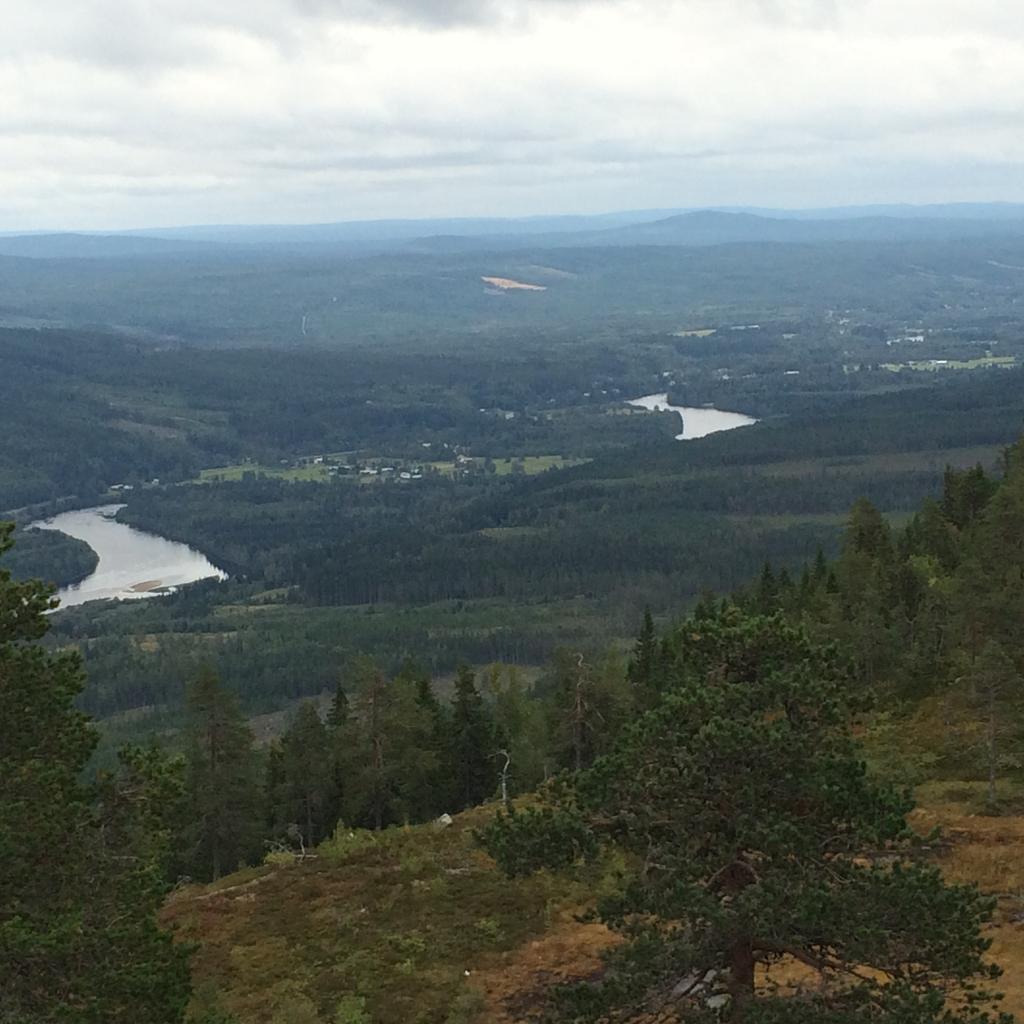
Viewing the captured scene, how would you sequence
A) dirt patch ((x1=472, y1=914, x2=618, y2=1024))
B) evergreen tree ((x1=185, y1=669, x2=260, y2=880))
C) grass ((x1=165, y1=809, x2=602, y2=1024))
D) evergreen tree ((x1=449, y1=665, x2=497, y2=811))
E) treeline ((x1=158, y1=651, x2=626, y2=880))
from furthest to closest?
evergreen tree ((x1=449, y1=665, x2=497, y2=811))
treeline ((x1=158, y1=651, x2=626, y2=880))
evergreen tree ((x1=185, y1=669, x2=260, y2=880))
grass ((x1=165, y1=809, x2=602, y2=1024))
dirt patch ((x1=472, y1=914, x2=618, y2=1024))

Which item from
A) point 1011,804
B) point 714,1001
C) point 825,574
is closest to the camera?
point 714,1001

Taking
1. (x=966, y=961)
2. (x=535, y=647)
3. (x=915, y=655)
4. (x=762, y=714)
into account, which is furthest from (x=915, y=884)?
(x=535, y=647)

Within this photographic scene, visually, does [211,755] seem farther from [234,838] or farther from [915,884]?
[915,884]

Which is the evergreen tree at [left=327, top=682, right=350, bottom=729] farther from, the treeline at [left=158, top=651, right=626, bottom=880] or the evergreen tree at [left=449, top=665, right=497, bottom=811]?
the evergreen tree at [left=449, top=665, right=497, bottom=811]

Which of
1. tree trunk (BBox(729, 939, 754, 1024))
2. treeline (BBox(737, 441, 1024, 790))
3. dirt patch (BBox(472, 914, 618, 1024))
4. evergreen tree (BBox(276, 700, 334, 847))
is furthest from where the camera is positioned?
evergreen tree (BBox(276, 700, 334, 847))

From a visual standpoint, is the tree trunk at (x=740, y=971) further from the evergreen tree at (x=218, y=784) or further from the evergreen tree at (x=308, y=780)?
the evergreen tree at (x=308, y=780)

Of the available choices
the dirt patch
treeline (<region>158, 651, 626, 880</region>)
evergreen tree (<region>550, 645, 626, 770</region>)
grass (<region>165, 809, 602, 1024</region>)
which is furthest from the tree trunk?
evergreen tree (<region>550, 645, 626, 770</region>)
